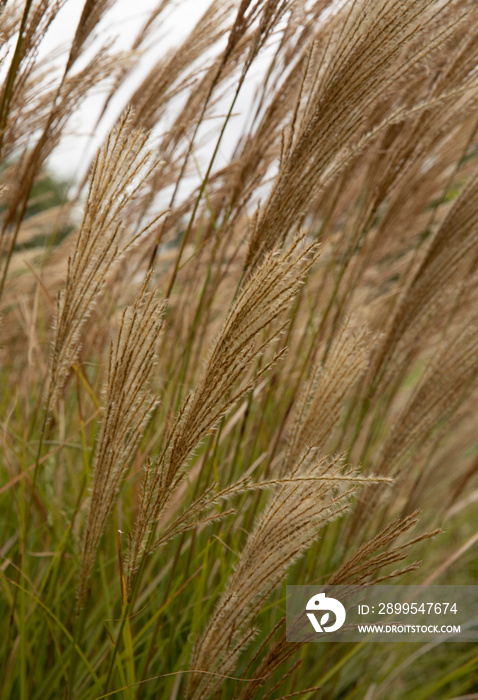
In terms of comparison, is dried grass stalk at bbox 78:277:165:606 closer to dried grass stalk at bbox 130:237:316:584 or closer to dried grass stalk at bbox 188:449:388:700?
dried grass stalk at bbox 130:237:316:584

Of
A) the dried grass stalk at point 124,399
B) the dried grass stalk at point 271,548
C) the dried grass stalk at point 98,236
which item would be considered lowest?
the dried grass stalk at point 271,548

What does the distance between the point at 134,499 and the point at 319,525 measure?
0.99 metres

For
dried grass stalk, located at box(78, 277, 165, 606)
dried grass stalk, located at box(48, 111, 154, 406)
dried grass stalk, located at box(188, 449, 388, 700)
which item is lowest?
dried grass stalk, located at box(188, 449, 388, 700)

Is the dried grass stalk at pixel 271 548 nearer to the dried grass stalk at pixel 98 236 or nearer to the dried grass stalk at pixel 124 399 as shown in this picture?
the dried grass stalk at pixel 124 399

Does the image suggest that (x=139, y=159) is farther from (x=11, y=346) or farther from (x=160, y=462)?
(x=11, y=346)

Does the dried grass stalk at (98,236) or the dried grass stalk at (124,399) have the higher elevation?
the dried grass stalk at (98,236)

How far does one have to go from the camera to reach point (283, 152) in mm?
1000

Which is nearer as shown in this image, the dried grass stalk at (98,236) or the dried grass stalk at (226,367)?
the dried grass stalk at (226,367)

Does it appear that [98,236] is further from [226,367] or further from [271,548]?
[271,548]

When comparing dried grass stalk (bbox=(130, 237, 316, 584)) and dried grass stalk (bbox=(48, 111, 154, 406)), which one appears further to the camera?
dried grass stalk (bbox=(48, 111, 154, 406))

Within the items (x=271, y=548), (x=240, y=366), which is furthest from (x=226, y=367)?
(x=271, y=548)

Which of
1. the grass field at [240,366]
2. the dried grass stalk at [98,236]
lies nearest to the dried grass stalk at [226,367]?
the grass field at [240,366]

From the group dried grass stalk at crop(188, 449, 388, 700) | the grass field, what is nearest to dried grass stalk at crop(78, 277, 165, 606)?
the grass field

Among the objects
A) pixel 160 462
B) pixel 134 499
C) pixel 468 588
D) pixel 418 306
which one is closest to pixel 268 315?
pixel 160 462
